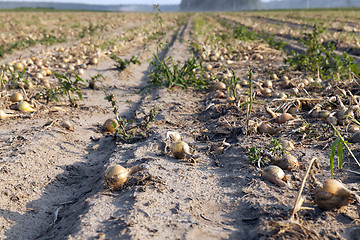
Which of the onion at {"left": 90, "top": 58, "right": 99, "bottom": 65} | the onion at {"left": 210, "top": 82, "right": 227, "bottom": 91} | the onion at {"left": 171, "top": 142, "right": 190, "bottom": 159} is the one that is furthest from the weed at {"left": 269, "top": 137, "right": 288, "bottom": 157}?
the onion at {"left": 90, "top": 58, "right": 99, "bottom": 65}

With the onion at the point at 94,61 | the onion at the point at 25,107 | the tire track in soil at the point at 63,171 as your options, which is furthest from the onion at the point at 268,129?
the onion at the point at 94,61

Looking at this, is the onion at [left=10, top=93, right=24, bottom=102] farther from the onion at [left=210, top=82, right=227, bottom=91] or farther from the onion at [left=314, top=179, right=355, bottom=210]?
the onion at [left=314, top=179, right=355, bottom=210]

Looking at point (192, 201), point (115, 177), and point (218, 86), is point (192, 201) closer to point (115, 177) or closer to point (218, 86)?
point (115, 177)

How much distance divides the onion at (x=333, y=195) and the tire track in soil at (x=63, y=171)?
1410 mm

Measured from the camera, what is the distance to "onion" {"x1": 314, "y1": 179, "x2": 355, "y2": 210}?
1.76 m

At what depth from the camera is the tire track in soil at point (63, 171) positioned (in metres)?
1.95

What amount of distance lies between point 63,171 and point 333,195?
2.02m

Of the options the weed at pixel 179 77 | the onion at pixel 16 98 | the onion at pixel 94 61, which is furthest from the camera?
the onion at pixel 94 61

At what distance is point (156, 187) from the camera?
6.97 ft

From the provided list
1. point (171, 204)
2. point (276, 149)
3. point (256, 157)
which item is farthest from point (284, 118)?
point (171, 204)

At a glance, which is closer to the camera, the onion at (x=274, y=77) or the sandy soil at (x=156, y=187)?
the sandy soil at (x=156, y=187)

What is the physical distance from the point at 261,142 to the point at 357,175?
2.59ft

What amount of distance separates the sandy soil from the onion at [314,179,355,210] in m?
0.05

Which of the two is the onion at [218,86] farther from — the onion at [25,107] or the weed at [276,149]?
the onion at [25,107]
